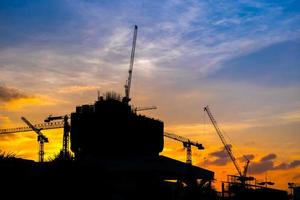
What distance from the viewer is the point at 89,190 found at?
1356 inches

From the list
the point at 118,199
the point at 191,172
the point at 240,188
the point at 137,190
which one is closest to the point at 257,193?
the point at 240,188

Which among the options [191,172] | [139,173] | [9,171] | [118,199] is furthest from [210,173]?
[9,171]

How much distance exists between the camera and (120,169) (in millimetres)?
63312

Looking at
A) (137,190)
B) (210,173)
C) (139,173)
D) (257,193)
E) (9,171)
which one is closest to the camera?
(9,171)

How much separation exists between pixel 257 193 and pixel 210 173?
19422 mm

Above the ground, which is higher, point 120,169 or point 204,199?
point 120,169

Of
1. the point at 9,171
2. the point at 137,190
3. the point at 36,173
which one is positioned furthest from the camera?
the point at 137,190

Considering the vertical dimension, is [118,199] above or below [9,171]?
below

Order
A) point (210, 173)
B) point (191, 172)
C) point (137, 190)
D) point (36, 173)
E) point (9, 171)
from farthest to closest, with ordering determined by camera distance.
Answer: point (210, 173)
point (191, 172)
point (137, 190)
point (36, 173)
point (9, 171)

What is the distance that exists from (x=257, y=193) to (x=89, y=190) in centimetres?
5956

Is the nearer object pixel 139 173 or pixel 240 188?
pixel 139 173

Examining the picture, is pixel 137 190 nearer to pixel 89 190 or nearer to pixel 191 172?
pixel 191 172

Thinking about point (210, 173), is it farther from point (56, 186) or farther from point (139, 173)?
point (56, 186)

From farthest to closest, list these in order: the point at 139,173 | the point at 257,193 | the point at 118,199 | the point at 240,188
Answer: the point at 240,188 < the point at 257,193 < the point at 139,173 < the point at 118,199
